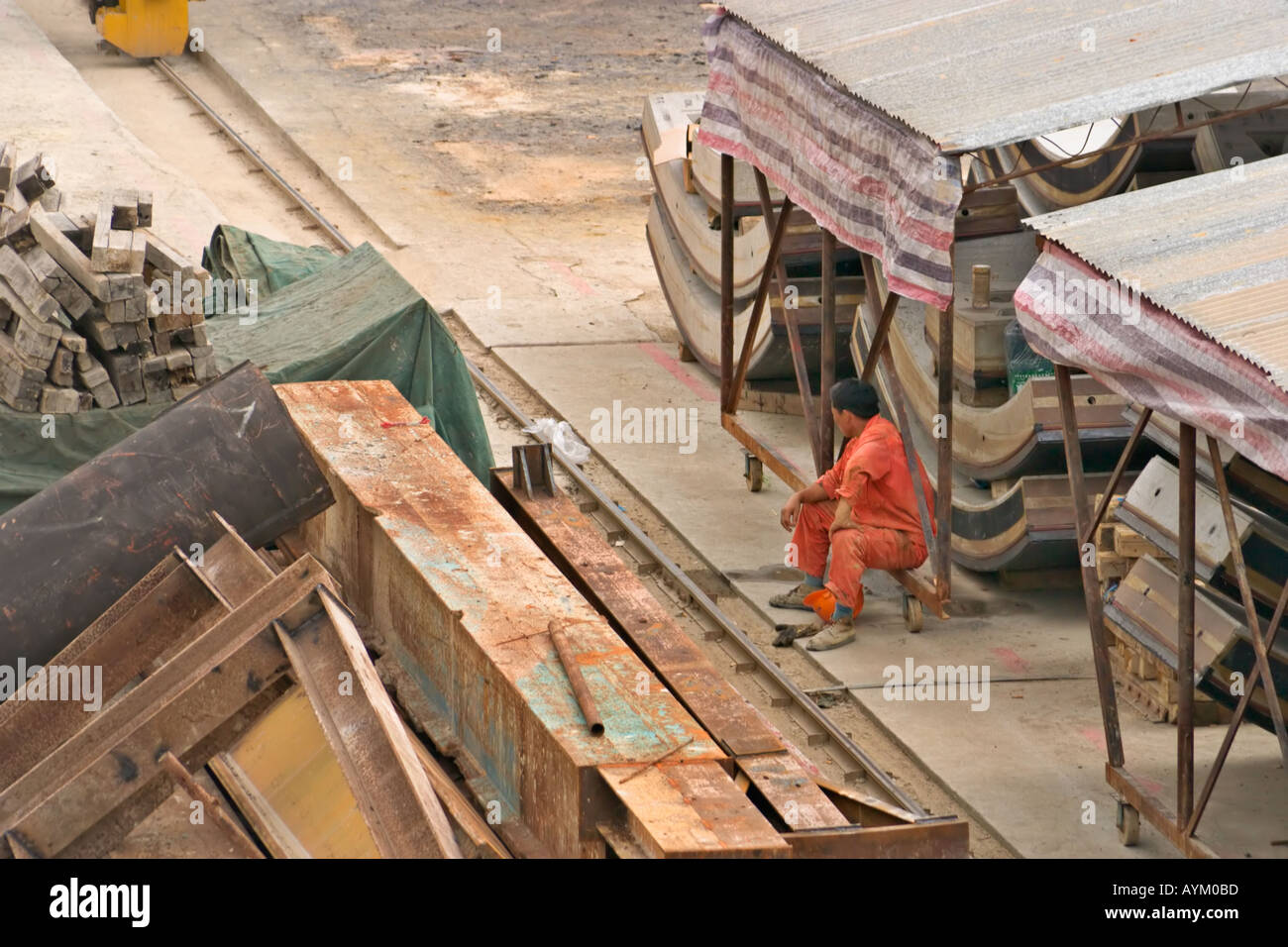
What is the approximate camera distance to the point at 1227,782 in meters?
8.60

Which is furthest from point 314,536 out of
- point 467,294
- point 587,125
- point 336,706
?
point 587,125

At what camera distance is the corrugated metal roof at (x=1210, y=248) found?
6.77 meters

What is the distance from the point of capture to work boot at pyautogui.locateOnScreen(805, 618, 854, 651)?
10031mm

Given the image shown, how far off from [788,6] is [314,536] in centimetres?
464

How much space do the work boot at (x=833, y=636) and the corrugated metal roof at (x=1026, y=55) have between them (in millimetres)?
2837

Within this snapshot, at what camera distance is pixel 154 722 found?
5883 millimetres

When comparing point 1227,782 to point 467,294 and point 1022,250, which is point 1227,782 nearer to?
point 1022,250

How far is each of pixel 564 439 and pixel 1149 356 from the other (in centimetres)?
588

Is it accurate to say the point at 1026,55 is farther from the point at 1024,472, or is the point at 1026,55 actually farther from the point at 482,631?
the point at 482,631

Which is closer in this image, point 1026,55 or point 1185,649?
point 1185,649

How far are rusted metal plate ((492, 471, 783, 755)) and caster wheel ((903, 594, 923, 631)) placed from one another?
2371 mm
